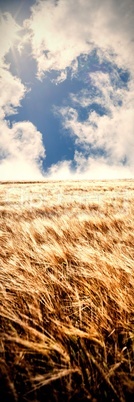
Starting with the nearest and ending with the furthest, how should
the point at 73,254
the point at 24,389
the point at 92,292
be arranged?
the point at 24,389 < the point at 92,292 < the point at 73,254

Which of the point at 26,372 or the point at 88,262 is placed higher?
the point at 88,262

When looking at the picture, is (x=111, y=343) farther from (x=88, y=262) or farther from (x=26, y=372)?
(x=88, y=262)

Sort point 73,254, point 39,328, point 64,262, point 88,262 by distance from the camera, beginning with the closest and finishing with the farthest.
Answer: point 39,328, point 88,262, point 64,262, point 73,254

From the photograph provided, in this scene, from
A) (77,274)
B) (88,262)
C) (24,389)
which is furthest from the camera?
(88,262)

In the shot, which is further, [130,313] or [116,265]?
[116,265]

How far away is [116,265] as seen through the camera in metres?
2.11

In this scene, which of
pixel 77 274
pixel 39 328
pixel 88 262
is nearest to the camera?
pixel 39 328

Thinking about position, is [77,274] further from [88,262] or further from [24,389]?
[24,389]

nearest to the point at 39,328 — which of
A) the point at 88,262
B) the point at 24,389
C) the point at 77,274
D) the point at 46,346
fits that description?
the point at 46,346

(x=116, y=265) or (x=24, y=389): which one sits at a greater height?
(x=116, y=265)

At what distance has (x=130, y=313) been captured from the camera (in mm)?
1435

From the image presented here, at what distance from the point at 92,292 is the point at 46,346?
0.67 m

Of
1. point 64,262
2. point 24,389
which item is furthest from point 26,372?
point 64,262

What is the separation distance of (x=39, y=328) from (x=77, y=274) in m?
0.72
